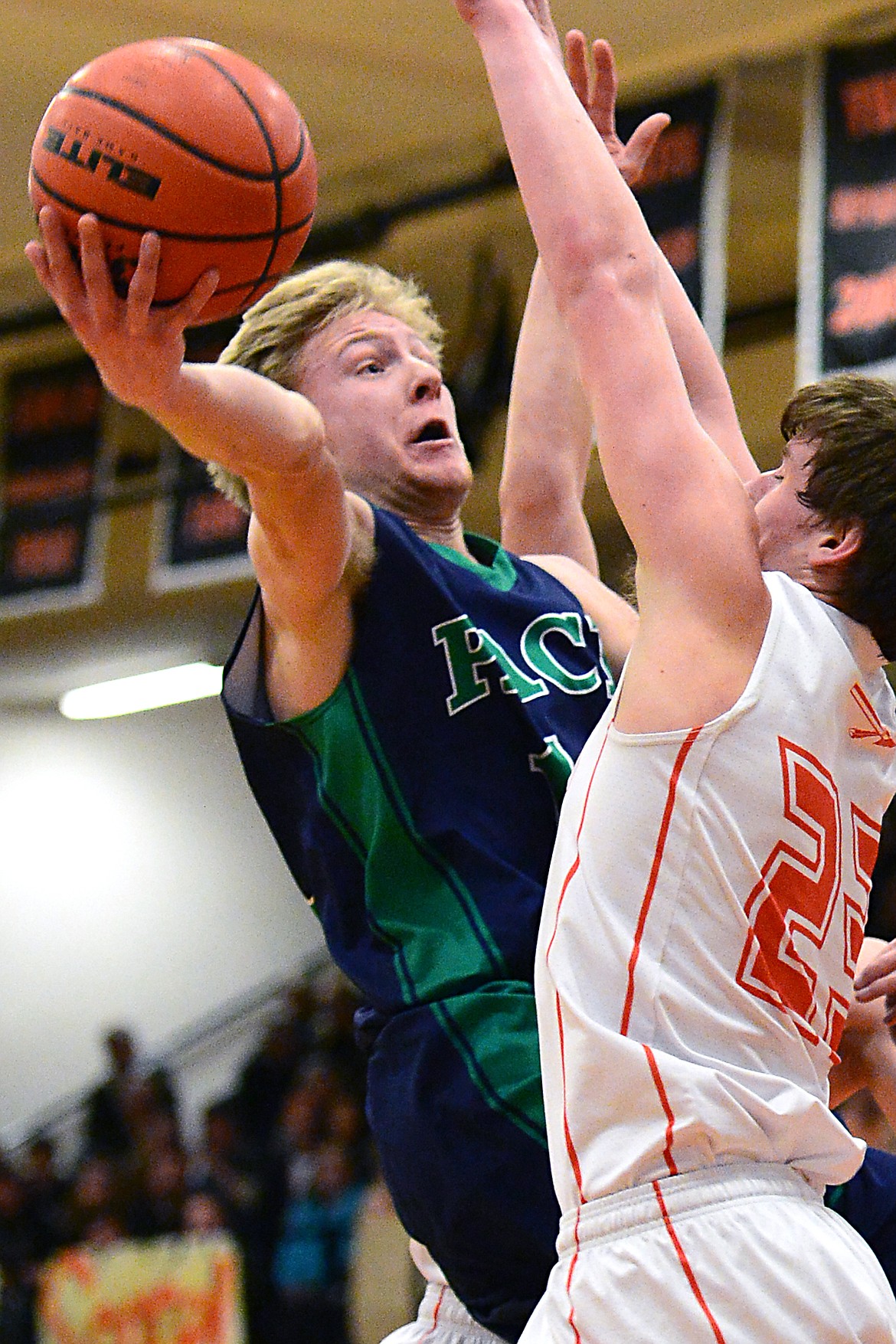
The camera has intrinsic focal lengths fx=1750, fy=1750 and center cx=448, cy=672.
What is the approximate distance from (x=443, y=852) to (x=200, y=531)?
18.8 feet

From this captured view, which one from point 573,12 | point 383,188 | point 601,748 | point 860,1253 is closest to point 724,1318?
point 860,1253

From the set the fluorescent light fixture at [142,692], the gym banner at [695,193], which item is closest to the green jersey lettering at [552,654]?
the gym banner at [695,193]

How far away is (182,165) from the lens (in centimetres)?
242

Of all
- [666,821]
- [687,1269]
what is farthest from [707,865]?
[687,1269]

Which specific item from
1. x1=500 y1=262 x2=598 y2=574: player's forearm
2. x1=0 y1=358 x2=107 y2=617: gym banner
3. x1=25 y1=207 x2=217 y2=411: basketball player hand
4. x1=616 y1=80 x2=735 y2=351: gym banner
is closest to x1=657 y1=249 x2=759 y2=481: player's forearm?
x1=500 y1=262 x2=598 y2=574: player's forearm

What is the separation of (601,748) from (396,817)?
0.58 metres

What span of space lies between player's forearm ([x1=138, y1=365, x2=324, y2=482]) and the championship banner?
7.11 meters

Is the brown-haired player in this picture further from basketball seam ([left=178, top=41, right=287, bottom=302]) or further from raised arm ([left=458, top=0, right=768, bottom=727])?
basketball seam ([left=178, top=41, right=287, bottom=302])

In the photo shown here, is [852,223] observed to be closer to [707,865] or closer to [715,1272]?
[707,865]

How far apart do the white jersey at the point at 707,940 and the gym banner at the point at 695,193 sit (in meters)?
4.39

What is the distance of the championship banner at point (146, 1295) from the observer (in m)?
8.70

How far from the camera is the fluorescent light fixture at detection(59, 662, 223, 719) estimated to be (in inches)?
455

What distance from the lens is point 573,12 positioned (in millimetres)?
7020

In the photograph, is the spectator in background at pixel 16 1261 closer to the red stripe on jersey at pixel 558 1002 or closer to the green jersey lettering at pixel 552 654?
the green jersey lettering at pixel 552 654
